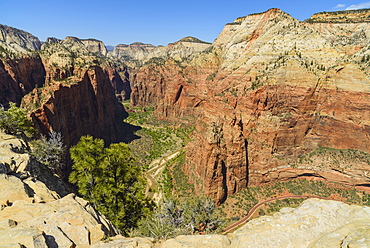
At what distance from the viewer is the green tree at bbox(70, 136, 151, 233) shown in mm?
20250

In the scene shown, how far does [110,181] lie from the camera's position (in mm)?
21109

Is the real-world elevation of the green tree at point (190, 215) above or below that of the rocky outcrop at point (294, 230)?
below

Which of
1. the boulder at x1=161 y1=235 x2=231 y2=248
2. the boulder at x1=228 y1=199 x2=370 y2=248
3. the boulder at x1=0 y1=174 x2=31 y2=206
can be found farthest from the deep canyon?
the boulder at x1=0 y1=174 x2=31 y2=206

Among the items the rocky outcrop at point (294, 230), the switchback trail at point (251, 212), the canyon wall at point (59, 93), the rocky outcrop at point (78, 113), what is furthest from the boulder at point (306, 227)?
the rocky outcrop at point (78, 113)

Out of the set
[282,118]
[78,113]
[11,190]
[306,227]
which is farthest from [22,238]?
[78,113]

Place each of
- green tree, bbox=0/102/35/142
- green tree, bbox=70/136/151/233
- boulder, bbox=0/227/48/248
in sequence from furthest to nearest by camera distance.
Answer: green tree, bbox=0/102/35/142 < green tree, bbox=70/136/151/233 < boulder, bbox=0/227/48/248

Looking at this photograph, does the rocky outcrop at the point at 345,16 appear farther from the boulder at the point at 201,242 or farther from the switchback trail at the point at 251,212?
the boulder at the point at 201,242

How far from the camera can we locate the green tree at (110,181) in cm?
2025

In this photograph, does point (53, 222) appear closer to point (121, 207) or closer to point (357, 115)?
point (121, 207)

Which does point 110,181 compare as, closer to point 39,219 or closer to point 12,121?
point 39,219

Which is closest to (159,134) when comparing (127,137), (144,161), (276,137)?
(127,137)

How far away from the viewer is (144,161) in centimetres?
7894

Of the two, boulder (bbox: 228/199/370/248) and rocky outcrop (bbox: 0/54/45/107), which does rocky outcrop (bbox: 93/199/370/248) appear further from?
rocky outcrop (bbox: 0/54/45/107)

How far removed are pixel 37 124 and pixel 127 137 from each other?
56.6 metres
